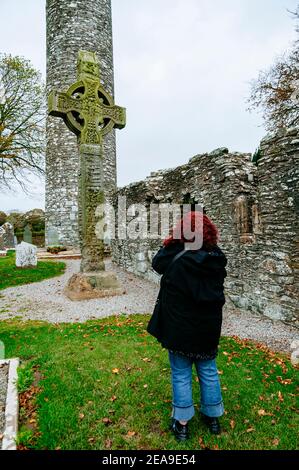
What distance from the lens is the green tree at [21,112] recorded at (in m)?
16.4

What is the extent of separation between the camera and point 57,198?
20141mm

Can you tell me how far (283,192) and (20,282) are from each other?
888 centimetres

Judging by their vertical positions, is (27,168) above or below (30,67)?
below

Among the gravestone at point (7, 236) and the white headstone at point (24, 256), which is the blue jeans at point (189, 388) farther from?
the gravestone at point (7, 236)

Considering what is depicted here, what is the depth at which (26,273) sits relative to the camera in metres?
12.1

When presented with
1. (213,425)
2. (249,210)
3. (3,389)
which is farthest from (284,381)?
(249,210)

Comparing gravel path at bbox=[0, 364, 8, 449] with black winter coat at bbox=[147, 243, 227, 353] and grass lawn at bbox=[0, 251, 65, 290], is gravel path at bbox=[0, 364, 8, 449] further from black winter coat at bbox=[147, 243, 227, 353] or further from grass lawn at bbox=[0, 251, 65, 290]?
grass lawn at bbox=[0, 251, 65, 290]

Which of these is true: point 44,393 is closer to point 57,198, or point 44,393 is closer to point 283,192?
point 283,192

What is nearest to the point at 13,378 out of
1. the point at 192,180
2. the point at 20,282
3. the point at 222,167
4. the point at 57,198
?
the point at 222,167

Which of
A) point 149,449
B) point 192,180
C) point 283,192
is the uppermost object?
point 192,180

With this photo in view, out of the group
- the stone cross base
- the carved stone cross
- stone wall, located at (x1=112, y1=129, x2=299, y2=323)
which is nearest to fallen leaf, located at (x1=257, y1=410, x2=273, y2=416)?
stone wall, located at (x1=112, y1=129, x2=299, y2=323)

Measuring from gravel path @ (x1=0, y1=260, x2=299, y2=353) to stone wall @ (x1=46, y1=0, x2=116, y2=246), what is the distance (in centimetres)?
1057

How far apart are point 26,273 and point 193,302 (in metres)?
10.8

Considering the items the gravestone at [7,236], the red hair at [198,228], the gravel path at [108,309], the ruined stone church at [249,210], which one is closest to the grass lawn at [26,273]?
the gravel path at [108,309]
